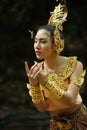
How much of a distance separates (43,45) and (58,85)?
27cm

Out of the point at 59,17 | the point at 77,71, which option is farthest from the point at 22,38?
the point at 77,71

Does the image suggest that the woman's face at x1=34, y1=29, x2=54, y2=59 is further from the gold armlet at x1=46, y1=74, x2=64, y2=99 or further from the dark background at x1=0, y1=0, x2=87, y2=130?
the dark background at x1=0, y1=0, x2=87, y2=130

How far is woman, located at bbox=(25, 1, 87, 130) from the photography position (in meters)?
2.77

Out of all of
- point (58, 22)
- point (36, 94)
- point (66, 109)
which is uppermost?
point (58, 22)

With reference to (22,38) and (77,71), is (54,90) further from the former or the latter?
(22,38)

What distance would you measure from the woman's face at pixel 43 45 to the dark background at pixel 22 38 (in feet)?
10.9

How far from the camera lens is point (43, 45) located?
283cm

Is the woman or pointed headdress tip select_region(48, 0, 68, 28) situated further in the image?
pointed headdress tip select_region(48, 0, 68, 28)

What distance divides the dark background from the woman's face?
131 inches

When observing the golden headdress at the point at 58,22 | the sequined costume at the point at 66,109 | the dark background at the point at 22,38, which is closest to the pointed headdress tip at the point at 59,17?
the golden headdress at the point at 58,22

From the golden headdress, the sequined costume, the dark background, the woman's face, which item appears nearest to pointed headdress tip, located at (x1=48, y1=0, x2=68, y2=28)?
the golden headdress

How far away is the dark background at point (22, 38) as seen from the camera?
645 cm

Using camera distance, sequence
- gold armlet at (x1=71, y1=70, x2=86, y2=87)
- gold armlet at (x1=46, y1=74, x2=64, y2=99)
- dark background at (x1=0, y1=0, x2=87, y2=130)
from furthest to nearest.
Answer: dark background at (x1=0, y1=0, x2=87, y2=130) → gold armlet at (x1=71, y1=70, x2=86, y2=87) → gold armlet at (x1=46, y1=74, x2=64, y2=99)

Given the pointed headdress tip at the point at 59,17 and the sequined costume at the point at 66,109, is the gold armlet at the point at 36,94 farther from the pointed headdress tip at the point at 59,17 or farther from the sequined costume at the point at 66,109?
the pointed headdress tip at the point at 59,17
